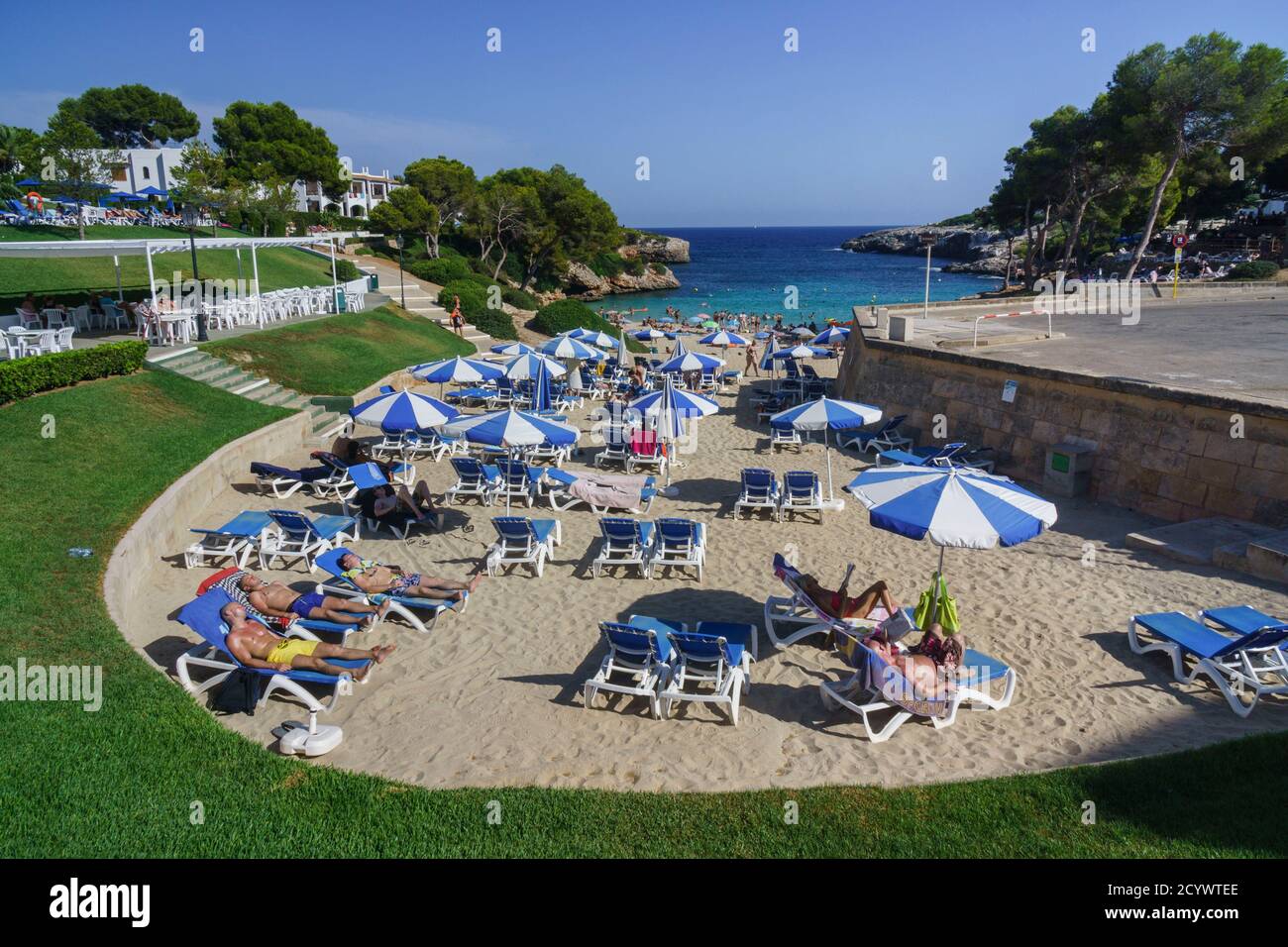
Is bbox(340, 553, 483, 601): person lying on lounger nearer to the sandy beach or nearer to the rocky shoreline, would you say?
the sandy beach

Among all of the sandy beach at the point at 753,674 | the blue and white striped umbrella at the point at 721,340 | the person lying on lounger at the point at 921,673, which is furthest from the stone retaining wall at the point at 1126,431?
the blue and white striped umbrella at the point at 721,340

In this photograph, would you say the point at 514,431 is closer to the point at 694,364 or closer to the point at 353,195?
the point at 694,364

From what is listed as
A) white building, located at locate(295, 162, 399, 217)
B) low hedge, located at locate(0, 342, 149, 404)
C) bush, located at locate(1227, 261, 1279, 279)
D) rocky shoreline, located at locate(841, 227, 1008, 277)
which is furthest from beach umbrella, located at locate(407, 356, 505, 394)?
rocky shoreline, located at locate(841, 227, 1008, 277)

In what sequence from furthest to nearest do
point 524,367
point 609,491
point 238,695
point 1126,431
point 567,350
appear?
point 567,350 < point 524,367 < point 1126,431 < point 609,491 < point 238,695

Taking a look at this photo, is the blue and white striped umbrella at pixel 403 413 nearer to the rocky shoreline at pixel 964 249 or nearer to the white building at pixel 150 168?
the white building at pixel 150 168

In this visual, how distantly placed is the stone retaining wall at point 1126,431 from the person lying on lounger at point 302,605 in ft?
39.1

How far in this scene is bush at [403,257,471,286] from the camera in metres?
41.3

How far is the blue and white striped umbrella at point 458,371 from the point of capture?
17141mm

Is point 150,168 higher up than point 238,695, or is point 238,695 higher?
point 150,168

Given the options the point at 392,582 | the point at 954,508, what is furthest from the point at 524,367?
the point at 954,508

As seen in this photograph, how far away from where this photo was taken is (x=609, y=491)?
12.6 metres

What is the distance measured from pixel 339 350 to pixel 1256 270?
39.6 m

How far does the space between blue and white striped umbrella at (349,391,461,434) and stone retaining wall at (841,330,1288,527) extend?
1052 centimetres

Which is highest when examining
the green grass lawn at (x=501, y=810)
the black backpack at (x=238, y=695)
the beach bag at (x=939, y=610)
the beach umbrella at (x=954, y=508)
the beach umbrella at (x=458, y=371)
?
the beach umbrella at (x=458, y=371)
